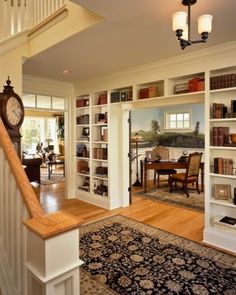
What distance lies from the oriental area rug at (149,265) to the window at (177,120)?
4420 millimetres

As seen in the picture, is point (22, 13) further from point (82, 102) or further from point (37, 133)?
point (37, 133)

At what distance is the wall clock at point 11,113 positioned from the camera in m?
2.60

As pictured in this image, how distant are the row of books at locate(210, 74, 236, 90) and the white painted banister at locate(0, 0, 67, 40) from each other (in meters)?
2.21

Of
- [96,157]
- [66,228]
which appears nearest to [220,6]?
[66,228]

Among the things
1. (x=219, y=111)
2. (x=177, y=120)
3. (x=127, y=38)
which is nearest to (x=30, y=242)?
(x=127, y=38)

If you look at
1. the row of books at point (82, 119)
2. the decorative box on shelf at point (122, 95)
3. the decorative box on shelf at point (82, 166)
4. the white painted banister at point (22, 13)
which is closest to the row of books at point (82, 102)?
the row of books at point (82, 119)

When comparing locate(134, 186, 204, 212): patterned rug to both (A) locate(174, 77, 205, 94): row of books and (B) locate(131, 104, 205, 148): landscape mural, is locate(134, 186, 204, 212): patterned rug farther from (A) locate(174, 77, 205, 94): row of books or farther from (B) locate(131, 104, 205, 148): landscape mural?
(A) locate(174, 77, 205, 94): row of books

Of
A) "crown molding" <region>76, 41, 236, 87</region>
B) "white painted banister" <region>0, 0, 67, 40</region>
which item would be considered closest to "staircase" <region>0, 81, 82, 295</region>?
"white painted banister" <region>0, 0, 67, 40</region>

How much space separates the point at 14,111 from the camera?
2.73 m

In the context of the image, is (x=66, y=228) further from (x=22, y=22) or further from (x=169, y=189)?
(x=169, y=189)

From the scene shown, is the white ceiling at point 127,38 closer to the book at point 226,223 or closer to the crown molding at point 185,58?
the crown molding at point 185,58

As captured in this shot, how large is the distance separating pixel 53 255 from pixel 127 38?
2.43 m

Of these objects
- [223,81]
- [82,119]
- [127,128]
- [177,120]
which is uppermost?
[223,81]

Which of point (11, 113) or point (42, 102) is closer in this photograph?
point (11, 113)
